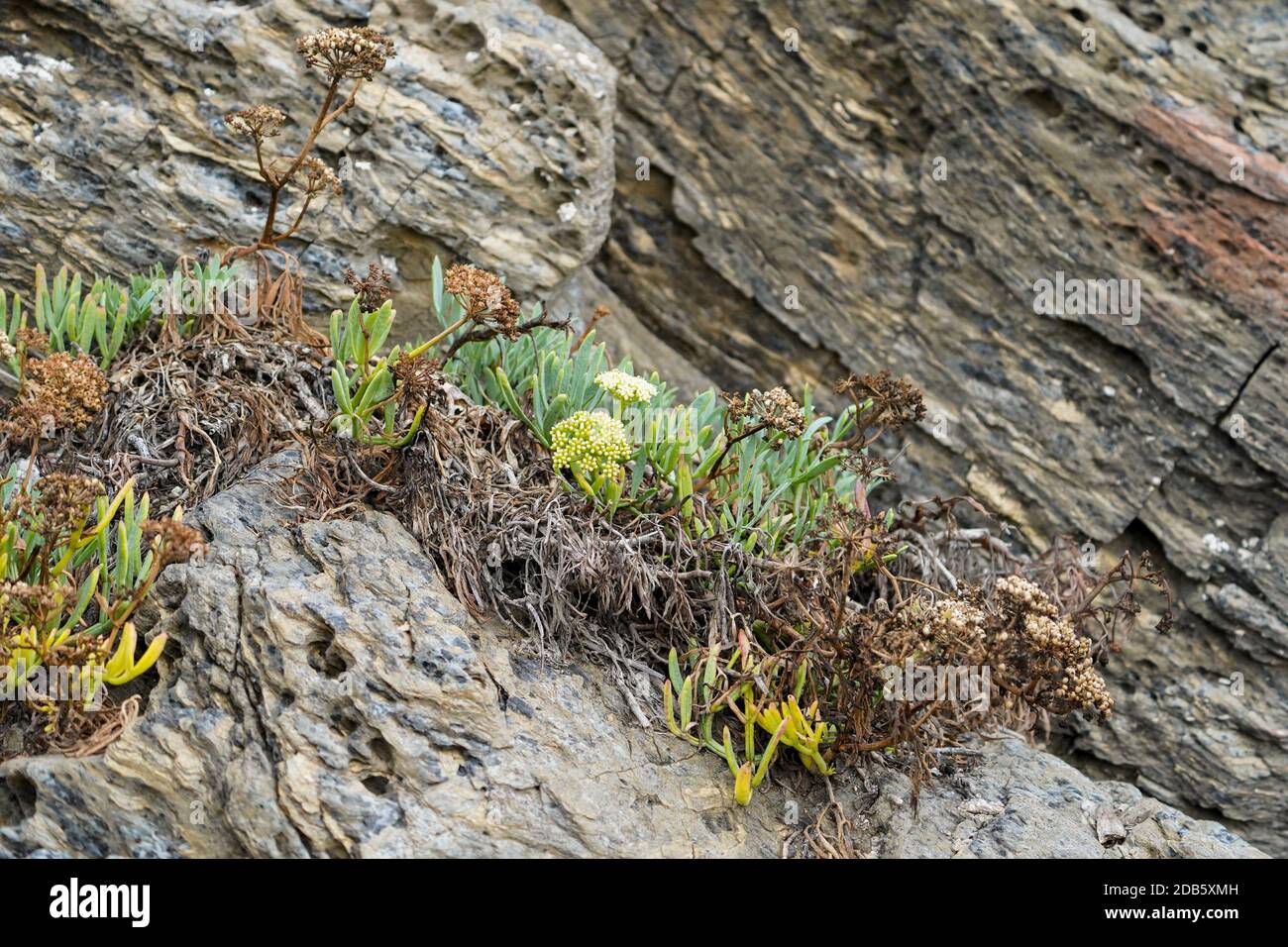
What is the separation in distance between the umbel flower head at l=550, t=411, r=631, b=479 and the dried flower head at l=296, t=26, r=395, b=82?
1537 mm

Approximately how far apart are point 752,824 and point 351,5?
442cm

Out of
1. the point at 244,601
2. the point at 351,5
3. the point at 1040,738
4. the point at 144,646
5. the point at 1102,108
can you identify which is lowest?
the point at 1040,738

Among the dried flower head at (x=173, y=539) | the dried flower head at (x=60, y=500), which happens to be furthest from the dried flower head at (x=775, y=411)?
the dried flower head at (x=60, y=500)

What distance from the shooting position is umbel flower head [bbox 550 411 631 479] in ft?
14.4

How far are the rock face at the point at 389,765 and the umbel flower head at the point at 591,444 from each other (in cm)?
66

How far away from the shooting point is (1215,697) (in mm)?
6211

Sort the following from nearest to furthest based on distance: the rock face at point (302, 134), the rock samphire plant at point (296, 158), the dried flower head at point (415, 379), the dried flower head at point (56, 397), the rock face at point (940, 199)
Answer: the dried flower head at point (56, 397) → the dried flower head at point (415, 379) → the rock samphire plant at point (296, 158) → the rock face at point (302, 134) → the rock face at point (940, 199)

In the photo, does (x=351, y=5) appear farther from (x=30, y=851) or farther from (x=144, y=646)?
(x=30, y=851)

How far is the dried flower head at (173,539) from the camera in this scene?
3.62 m

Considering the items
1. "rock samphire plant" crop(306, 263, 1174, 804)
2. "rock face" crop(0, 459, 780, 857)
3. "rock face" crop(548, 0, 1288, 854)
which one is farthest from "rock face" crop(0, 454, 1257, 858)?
"rock face" crop(548, 0, 1288, 854)

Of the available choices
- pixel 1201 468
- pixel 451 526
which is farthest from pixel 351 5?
pixel 1201 468

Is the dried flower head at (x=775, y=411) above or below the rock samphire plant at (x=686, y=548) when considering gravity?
above

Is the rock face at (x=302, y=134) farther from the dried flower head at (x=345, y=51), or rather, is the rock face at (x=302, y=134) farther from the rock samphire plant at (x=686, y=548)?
the dried flower head at (x=345, y=51)

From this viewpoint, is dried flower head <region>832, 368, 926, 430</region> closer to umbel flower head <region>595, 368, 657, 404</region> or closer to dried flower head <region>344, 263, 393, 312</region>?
umbel flower head <region>595, 368, 657, 404</region>
